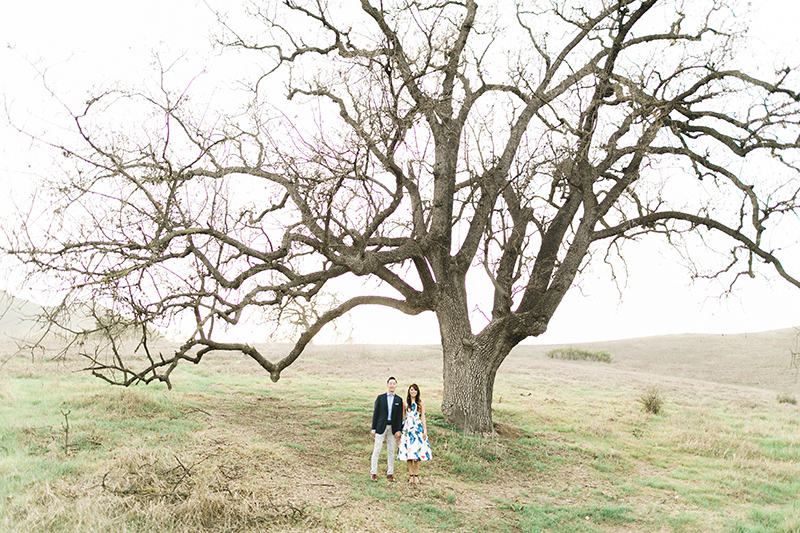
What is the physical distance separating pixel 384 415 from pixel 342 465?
55.8 inches

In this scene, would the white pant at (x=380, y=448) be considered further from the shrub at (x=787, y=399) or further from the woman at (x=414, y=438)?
the shrub at (x=787, y=399)

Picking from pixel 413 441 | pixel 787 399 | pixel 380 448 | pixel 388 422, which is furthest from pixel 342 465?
pixel 787 399

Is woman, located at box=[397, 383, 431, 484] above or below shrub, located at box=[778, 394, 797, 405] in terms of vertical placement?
above

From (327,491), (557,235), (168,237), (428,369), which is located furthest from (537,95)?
(428,369)

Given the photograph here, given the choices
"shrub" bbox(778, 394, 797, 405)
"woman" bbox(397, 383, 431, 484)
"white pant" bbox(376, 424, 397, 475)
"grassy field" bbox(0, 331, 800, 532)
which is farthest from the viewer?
"shrub" bbox(778, 394, 797, 405)

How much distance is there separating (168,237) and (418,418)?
241 inches

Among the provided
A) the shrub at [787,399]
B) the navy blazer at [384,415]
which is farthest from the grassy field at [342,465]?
the shrub at [787,399]

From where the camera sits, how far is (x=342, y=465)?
10.8 meters

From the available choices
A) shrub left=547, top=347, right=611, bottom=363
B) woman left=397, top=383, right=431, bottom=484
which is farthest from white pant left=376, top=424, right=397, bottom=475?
shrub left=547, top=347, right=611, bottom=363

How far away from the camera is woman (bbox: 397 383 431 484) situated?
34.2 feet

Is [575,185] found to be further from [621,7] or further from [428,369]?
[428,369]

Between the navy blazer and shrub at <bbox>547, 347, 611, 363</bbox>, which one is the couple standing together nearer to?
the navy blazer

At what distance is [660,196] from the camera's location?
1443 centimetres

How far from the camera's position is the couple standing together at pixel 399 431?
10328mm
